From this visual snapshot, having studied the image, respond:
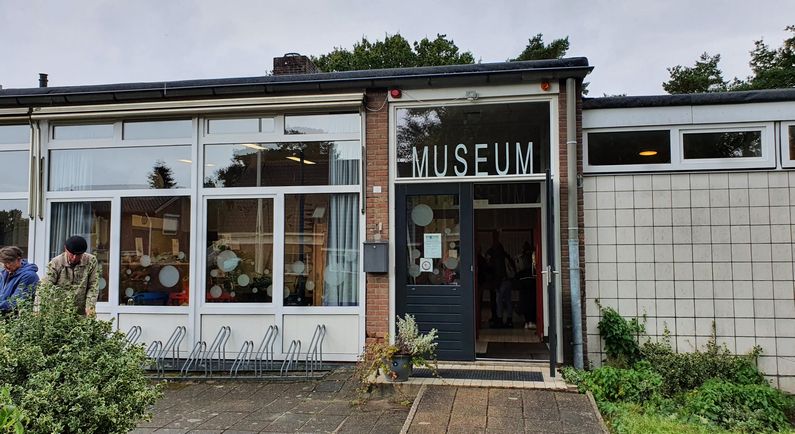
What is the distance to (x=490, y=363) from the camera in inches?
262

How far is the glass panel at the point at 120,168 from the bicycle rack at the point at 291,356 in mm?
2686

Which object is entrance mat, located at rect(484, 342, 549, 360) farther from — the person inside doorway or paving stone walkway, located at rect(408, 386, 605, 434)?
the person inside doorway

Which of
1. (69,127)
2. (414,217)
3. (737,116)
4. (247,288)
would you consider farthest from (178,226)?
(737,116)

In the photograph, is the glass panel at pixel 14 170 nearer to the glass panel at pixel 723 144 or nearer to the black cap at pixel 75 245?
the black cap at pixel 75 245

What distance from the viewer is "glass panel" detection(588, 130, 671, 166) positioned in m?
6.62

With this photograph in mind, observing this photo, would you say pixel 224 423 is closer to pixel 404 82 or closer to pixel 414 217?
pixel 414 217

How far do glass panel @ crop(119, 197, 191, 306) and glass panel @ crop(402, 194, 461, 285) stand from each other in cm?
313

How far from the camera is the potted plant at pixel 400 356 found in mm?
5770

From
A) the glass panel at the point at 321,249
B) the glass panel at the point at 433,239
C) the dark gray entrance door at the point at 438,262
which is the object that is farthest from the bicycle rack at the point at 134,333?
the glass panel at the point at 433,239

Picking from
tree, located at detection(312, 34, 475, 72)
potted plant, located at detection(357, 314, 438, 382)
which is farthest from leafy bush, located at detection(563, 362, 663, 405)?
tree, located at detection(312, 34, 475, 72)

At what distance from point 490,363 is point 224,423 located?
3.25m

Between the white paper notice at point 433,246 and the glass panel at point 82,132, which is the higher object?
the glass panel at point 82,132

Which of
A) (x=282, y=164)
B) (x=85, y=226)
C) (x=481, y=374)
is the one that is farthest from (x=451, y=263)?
(x=85, y=226)

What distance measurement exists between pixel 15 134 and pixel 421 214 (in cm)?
615
